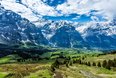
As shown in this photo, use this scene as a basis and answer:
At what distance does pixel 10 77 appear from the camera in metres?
132

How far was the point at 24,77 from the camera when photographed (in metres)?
123

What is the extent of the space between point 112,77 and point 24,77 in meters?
75.3

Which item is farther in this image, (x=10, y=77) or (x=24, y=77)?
(x=10, y=77)

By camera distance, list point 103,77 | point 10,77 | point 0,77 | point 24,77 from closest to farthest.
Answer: point 24,77 → point 10,77 → point 0,77 → point 103,77

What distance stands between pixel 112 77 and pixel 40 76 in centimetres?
6799

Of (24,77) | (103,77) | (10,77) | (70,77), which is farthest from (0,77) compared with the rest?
(103,77)

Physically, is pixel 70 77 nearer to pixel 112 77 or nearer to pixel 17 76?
pixel 17 76

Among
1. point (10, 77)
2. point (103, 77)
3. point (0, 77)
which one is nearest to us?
point (10, 77)

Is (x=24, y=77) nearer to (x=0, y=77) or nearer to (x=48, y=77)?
(x=48, y=77)

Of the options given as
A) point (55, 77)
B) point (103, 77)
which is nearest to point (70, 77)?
point (55, 77)

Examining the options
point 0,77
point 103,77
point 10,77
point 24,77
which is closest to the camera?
point 24,77

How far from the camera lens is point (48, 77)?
414 feet

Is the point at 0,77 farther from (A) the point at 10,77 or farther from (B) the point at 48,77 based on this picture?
(B) the point at 48,77

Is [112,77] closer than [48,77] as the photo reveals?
No
